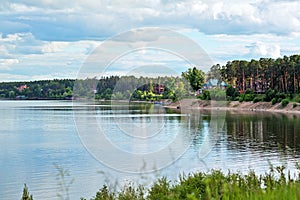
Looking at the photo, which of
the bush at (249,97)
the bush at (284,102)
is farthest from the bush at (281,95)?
the bush at (249,97)

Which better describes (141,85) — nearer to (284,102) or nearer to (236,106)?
(284,102)

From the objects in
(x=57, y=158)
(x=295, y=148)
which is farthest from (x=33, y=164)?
(x=295, y=148)

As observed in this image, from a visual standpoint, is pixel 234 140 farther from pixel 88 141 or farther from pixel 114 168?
pixel 114 168

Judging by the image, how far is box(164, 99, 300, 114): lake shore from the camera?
91.7 metres

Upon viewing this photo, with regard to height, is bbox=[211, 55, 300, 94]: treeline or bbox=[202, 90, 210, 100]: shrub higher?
bbox=[211, 55, 300, 94]: treeline

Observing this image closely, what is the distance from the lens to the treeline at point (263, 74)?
99562 millimetres

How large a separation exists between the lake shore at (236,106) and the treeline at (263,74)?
5.31m

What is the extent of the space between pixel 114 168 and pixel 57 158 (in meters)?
6.76

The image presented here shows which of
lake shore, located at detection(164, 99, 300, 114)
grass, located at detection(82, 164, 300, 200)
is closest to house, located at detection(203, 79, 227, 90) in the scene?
lake shore, located at detection(164, 99, 300, 114)

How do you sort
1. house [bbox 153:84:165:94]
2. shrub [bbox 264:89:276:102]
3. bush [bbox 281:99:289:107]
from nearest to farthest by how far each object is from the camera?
1. house [bbox 153:84:165:94]
2. bush [bbox 281:99:289:107]
3. shrub [bbox 264:89:276:102]

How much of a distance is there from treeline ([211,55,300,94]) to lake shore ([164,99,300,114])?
5312mm

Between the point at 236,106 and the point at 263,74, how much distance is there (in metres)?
10.2

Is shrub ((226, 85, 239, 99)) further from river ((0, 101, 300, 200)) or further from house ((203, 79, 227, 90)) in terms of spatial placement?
river ((0, 101, 300, 200))

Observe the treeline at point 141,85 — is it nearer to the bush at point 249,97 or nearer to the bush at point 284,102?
the bush at point 284,102
